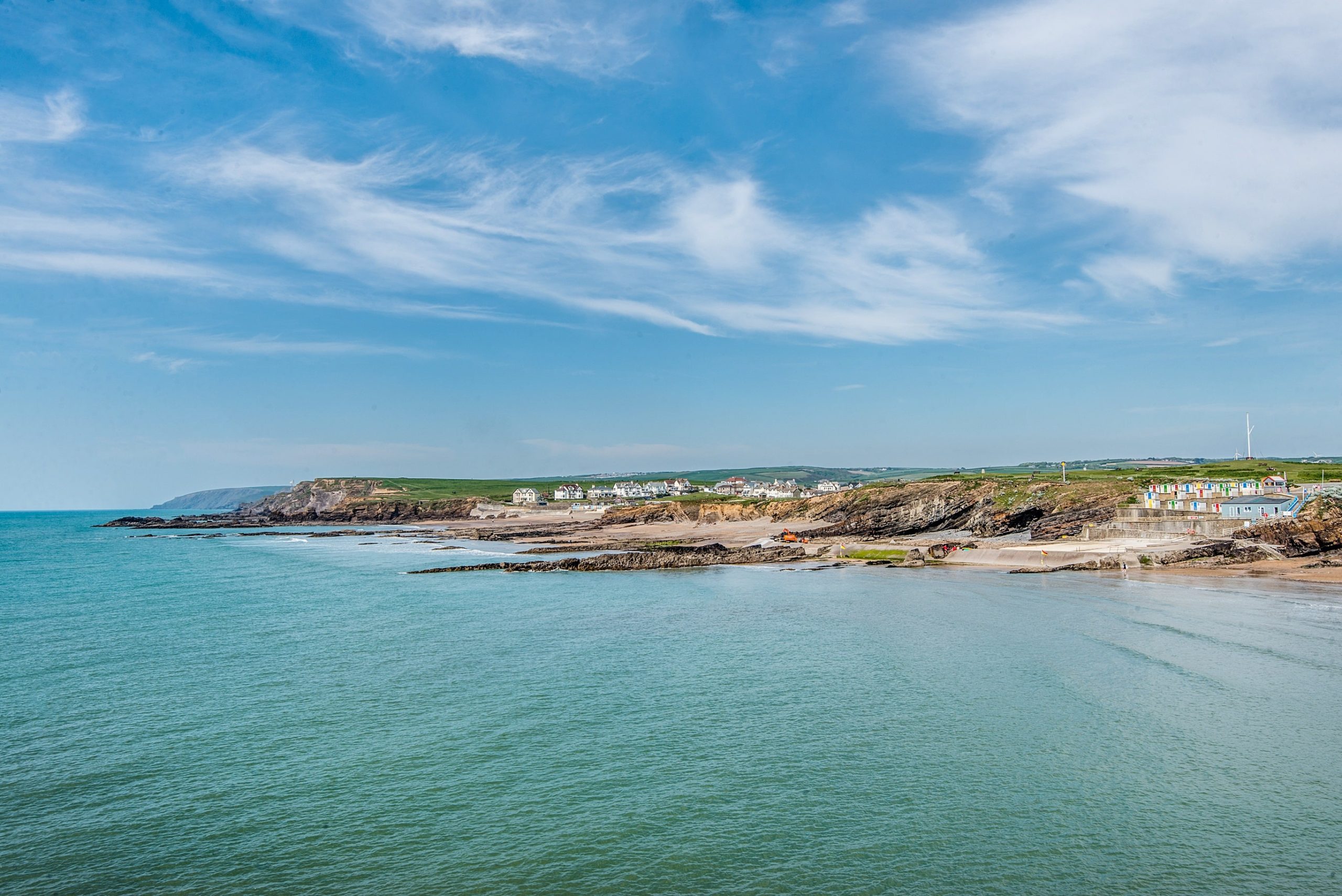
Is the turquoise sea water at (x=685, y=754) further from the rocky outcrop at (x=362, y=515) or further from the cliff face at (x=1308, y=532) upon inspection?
the rocky outcrop at (x=362, y=515)

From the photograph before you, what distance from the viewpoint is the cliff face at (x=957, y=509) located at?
254 ft

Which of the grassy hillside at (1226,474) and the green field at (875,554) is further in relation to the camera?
the grassy hillside at (1226,474)

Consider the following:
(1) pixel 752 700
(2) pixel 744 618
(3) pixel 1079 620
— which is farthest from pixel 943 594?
(1) pixel 752 700

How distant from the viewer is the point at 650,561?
65.9m

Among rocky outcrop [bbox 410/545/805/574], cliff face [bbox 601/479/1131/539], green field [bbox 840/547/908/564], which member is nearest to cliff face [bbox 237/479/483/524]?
cliff face [bbox 601/479/1131/539]

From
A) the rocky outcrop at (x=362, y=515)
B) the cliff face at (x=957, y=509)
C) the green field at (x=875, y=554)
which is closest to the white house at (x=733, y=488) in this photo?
the rocky outcrop at (x=362, y=515)

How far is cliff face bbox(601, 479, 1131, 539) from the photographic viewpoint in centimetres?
7750

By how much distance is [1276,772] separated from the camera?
16.2m

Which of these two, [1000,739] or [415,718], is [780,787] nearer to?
[1000,739]

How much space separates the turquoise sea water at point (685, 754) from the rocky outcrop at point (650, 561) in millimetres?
26236

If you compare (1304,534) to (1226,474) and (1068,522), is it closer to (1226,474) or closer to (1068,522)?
(1068,522)

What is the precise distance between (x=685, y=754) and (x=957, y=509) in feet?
256

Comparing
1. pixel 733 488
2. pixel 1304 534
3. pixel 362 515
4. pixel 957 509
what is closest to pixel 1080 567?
pixel 1304 534

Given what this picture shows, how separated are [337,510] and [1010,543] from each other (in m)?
159
